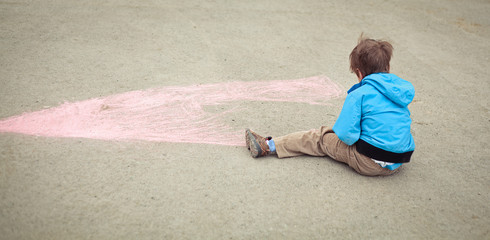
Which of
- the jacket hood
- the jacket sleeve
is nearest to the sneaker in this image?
the jacket sleeve

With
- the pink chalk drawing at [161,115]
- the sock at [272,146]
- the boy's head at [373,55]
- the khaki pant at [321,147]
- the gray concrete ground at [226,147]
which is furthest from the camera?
the pink chalk drawing at [161,115]

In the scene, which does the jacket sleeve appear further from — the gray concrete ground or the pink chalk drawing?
the pink chalk drawing

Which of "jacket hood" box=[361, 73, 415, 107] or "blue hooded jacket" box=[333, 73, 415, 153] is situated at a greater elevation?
"jacket hood" box=[361, 73, 415, 107]

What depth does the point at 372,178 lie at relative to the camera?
8.16 feet

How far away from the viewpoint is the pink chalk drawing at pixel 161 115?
2658 millimetres

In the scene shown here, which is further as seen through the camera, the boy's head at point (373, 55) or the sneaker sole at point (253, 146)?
the sneaker sole at point (253, 146)

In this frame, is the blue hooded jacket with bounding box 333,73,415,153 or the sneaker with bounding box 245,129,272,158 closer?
the blue hooded jacket with bounding box 333,73,415,153

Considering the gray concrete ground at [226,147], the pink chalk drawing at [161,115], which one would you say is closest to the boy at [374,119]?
the gray concrete ground at [226,147]

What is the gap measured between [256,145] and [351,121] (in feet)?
2.27

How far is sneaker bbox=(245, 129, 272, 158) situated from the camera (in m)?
2.49

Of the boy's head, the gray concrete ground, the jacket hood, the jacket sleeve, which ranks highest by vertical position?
the boy's head

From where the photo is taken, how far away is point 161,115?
2.97 meters

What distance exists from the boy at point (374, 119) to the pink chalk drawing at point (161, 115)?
62cm

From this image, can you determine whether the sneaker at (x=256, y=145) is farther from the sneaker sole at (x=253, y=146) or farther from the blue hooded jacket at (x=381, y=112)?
the blue hooded jacket at (x=381, y=112)
